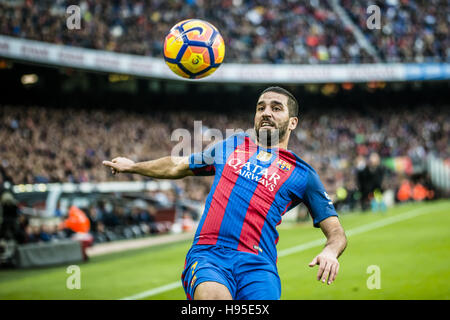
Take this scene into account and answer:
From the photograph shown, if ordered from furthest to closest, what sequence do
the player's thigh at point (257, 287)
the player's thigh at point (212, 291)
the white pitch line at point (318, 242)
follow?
the white pitch line at point (318, 242) → the player's thigh at point (257, 287) → the player's thigh at point (212, 291)

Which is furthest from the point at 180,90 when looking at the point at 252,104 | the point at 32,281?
the point at 32,281

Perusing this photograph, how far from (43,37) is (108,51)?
376 cm

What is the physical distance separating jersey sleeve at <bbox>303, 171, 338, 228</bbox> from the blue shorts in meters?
0.50

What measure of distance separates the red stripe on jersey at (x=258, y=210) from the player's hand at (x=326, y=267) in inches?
20.7

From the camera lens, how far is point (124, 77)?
29188 mm

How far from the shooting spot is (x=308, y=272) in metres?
9.27

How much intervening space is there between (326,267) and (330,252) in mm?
162

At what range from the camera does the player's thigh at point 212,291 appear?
3422mm

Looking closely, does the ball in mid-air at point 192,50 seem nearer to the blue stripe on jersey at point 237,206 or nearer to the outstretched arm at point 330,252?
the blue stripe on jersey at point 237,206

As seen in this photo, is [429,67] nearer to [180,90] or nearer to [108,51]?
[180,90]

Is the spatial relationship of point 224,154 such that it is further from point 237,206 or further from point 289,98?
point 289,98

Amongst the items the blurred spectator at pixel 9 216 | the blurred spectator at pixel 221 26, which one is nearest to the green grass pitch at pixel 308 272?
the blurred spectator at pixel 9 216

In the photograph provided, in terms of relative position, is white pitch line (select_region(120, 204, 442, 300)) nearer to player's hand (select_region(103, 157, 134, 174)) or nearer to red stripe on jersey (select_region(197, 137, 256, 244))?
player's hand (select_region(103, 157, 134, 174))
